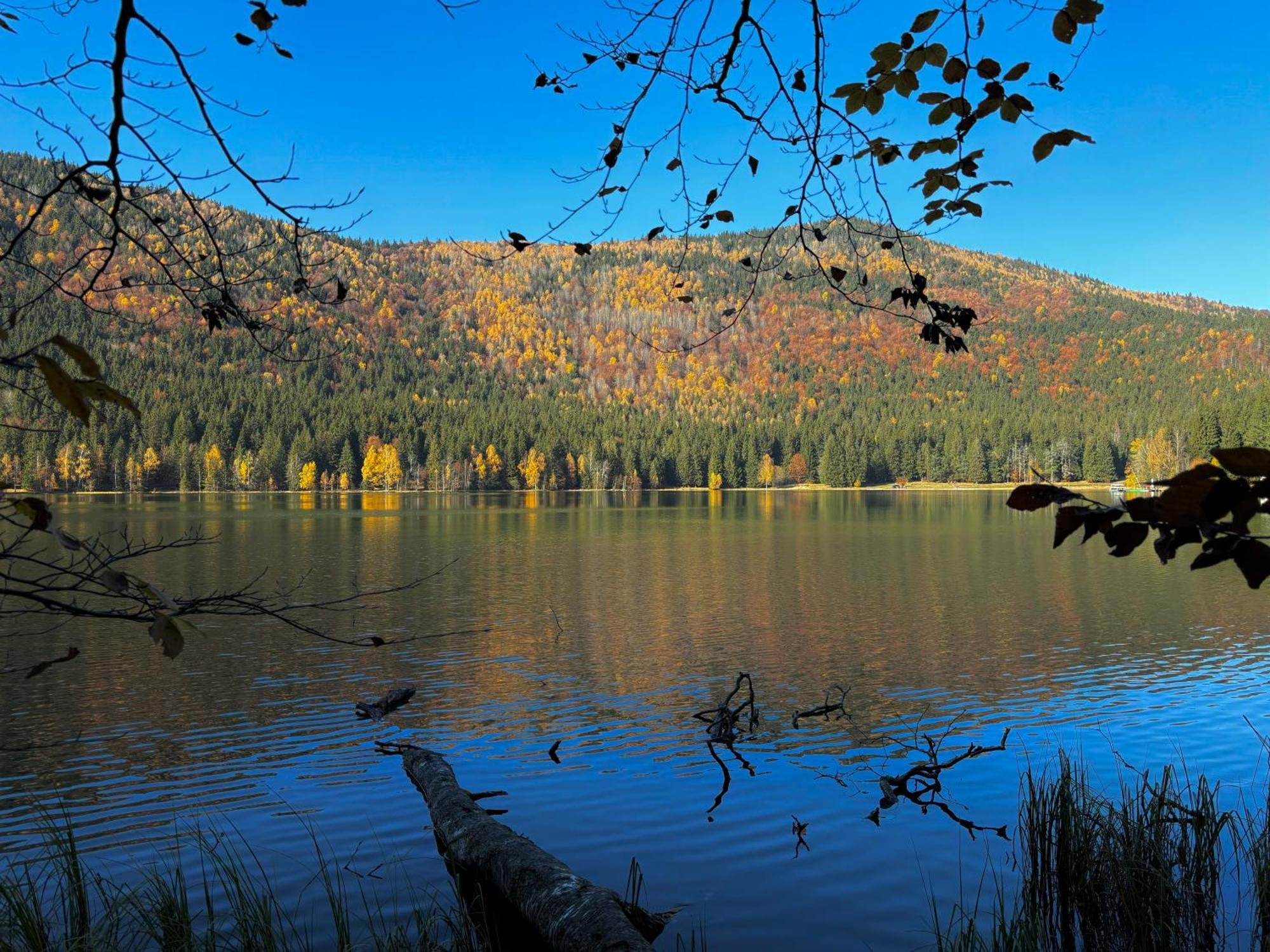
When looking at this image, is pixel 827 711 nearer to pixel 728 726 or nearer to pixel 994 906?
pixel 728 726

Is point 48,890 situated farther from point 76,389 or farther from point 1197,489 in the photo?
point 1197,489

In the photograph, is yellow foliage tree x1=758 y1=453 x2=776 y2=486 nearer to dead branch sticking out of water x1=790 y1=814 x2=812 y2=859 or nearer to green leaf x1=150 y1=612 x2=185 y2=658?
dead branch sticking out of water x1=790 y1=814 x2=812 y2=859

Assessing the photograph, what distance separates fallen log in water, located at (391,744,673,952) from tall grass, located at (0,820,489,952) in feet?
1.35

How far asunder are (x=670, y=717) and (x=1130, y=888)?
10.2 meters

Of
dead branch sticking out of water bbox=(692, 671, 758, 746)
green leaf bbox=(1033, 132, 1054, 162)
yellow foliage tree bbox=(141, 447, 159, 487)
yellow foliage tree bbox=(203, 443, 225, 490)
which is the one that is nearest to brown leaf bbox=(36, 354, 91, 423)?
green leaf bbox=(1033, 132, 1054, 162)

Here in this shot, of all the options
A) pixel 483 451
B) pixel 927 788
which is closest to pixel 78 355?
pixel 927 788

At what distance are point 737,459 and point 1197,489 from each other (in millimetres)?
191150

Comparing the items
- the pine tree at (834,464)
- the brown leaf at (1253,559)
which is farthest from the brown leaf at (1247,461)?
the pine tree at (834,464)

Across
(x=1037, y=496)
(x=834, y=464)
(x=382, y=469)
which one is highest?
(x=834, y=464)

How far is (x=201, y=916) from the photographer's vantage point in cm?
807

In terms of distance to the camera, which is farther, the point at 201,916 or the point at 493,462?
the point at 493,462

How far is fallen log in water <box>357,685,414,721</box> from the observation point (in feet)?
55.0

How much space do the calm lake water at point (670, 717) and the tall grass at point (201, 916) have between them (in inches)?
19.4

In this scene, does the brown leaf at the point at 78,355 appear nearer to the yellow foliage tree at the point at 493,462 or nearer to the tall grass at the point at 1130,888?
the tall grass at the point at 1130,888
